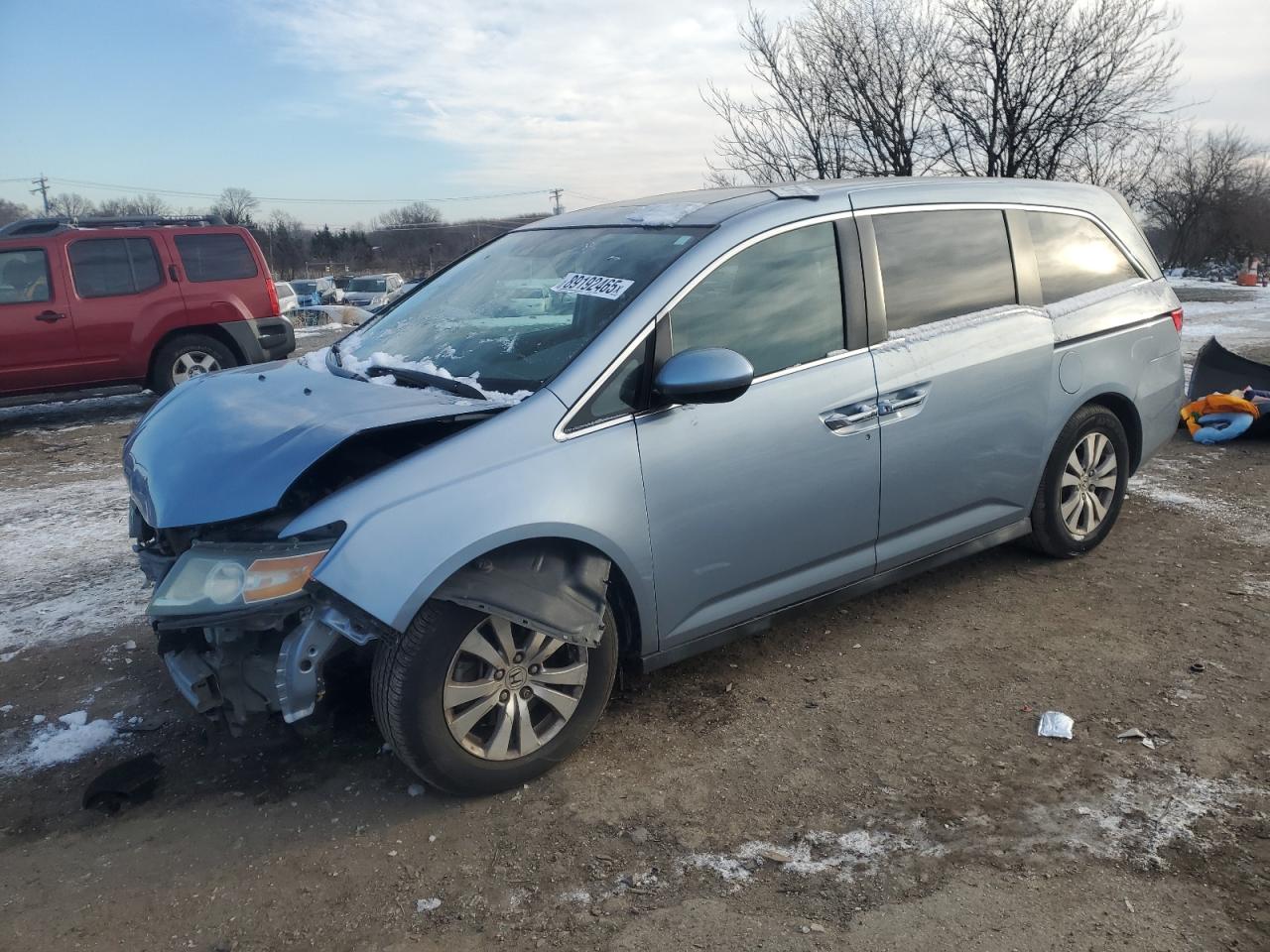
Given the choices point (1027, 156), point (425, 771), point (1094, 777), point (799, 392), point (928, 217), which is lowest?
point (1094, 777)

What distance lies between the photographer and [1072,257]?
4395 millimetres

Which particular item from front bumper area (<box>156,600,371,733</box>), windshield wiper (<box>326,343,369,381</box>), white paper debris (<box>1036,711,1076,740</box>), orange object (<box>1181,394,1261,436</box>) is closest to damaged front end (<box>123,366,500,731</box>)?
front bumper area (<box>156,600,371,733</box>)

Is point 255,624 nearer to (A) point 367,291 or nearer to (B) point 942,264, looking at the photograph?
(B) point 942,264

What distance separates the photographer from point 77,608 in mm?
4484

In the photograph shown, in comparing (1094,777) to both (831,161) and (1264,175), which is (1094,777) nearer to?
(831,161)

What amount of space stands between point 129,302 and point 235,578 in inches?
320

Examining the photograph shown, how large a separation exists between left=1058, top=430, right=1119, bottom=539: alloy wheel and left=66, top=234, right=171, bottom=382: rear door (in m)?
8.75

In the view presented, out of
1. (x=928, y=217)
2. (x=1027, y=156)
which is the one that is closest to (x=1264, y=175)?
(x=1027, y=156)

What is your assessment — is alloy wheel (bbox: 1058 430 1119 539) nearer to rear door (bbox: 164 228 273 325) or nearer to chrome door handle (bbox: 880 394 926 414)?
chrome door handle (bbox: 880 394 926 414)

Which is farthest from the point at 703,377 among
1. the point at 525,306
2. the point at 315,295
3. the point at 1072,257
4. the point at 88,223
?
the point at 315,295

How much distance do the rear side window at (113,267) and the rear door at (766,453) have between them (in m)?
8.39

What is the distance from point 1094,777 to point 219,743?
9.59ft

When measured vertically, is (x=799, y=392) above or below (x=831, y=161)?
below

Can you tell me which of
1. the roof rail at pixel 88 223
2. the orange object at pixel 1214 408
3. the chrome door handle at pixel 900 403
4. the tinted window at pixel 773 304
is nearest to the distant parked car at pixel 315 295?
the roof rail at pixel 88 223
